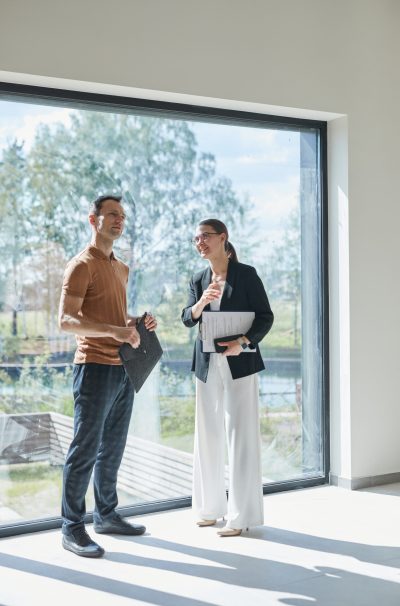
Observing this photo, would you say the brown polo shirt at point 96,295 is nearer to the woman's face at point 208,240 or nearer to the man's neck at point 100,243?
the man's neck at point 100,243

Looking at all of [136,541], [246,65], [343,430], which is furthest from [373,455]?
[246,65]

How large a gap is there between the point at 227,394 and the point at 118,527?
90 centimetres

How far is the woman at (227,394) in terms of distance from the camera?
4.23 m

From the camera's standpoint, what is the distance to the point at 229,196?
512 cm

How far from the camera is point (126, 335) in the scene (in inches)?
156

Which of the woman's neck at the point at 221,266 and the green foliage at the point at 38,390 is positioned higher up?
the woman's neck at the point at 221,266

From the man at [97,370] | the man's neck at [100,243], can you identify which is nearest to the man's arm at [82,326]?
the man at [97,370]

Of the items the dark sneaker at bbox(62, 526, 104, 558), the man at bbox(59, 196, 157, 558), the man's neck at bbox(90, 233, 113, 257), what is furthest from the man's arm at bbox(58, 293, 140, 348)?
the dark sneaker at bbox(62, 526, 104, 558)

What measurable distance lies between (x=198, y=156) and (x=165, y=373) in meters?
1.34

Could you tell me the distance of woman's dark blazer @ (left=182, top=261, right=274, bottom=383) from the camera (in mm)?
4250

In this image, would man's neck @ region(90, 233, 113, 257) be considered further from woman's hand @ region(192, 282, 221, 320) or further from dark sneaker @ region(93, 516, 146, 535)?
dark sneaker @ region(93, 516, 146, 535)

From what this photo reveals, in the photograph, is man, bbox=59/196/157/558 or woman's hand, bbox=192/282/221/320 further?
woman's hand, bbox=192/282/221/320

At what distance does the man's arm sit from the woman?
498 mm

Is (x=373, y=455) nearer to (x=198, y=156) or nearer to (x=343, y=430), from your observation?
(x=343, y=430)
